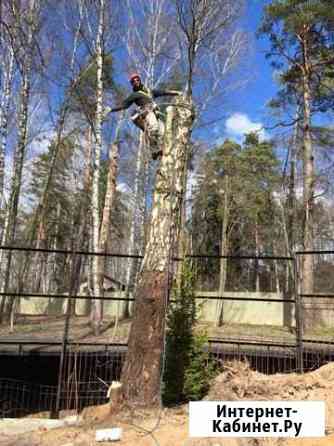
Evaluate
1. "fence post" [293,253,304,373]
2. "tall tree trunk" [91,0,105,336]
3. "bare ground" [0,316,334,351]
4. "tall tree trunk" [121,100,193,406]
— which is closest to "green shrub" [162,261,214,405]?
"tall tree trunk" [121,100,193,406]

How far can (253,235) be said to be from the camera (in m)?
22.8

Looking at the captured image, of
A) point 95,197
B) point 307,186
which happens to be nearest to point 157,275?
point 95,197

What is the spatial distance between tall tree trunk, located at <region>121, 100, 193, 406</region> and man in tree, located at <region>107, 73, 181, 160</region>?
0.19 meters

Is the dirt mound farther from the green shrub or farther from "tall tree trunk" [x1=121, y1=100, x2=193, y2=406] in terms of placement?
"tall tree trunk" [x1=121, y1=100, x2=193, y2=406]

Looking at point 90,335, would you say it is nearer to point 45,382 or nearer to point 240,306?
point 45,382

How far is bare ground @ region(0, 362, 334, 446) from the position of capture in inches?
115

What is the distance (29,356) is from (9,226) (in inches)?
255

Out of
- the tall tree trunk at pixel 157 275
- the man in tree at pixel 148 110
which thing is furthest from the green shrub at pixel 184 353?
the man in tree at pixel 148 110

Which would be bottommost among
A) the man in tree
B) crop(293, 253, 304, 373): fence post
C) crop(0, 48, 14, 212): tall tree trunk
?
crop(293, 253, 304, 373): fence post

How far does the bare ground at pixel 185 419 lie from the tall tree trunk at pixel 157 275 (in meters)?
0.23

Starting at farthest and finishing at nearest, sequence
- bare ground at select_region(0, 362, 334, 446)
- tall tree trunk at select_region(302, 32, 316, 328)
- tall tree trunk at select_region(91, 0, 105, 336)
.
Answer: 1. tall tree trunk at select_region(302, 32, 316, 328)
2. tall tree trunk at select_region(91, 0, 105, 336)
3. bare ground at select_region(0, 362, 334, 446)

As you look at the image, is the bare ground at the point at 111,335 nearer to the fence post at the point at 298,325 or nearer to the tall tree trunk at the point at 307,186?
the tall tree trunk at the point at 307,186

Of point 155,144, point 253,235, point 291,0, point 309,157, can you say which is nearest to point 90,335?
point 155,144

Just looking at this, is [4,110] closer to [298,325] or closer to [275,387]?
[298,325]
